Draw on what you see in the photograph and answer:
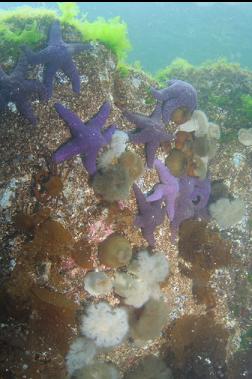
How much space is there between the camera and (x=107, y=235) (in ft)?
20.6

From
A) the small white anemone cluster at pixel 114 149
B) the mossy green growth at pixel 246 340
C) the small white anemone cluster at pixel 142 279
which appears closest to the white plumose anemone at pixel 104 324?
the small white anemone cluster at pixel 142 279

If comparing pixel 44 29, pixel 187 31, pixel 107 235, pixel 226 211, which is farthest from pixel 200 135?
pixel 187 31

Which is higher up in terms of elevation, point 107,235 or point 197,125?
point 197,125

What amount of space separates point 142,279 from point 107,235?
0.99m

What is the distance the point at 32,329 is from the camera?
18.1 feet

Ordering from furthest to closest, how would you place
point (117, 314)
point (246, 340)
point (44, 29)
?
point (246, 340) < point (44, 29) < point (117, 314)

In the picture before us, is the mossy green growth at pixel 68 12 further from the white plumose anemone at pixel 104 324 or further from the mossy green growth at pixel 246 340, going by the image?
the mossy green growth at pixel 246 340

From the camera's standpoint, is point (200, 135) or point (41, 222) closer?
point (41, 222)

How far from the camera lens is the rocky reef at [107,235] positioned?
5.59m

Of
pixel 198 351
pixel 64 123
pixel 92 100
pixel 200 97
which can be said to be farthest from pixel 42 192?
pixel 200 97

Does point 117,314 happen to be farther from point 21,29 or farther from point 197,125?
point 21,29

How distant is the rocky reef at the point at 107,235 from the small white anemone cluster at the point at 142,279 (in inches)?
0.8

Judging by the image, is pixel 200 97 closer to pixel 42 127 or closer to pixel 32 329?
pixel 42 127

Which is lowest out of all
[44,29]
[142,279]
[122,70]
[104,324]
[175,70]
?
[104,324]
